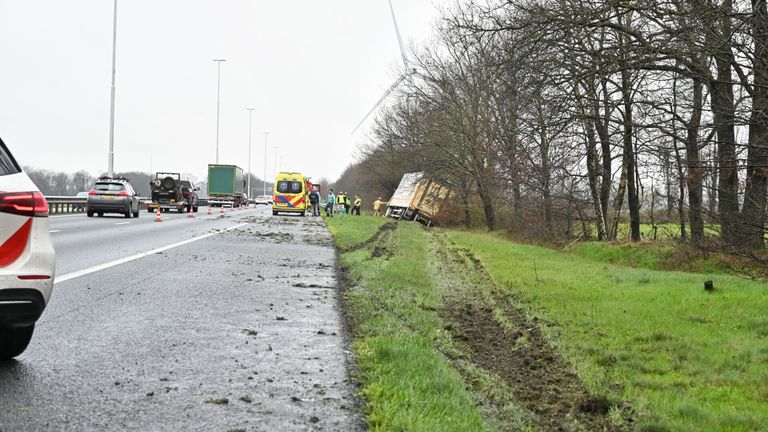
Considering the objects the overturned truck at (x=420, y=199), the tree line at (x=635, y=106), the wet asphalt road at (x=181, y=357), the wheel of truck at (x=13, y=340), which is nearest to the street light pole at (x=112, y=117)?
the overturned truck at (x=420, y=199)

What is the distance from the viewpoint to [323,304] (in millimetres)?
9742

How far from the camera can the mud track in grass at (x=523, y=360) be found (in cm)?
554

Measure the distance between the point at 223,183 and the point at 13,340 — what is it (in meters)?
61.8

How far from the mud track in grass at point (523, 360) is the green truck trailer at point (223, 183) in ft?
178

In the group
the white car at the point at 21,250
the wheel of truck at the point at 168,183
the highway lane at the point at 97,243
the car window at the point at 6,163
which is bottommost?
the highway lane at the point at 97,243

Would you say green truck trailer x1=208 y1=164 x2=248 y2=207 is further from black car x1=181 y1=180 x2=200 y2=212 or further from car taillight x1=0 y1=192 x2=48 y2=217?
car taillight x1=0 y1=192 x2=48 y2=217

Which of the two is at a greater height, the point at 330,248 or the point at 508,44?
the point at 508,44

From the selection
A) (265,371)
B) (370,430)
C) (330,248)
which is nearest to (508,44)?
(330,248)

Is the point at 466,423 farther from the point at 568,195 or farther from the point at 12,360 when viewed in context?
the point at 568,195

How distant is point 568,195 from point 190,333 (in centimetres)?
2161

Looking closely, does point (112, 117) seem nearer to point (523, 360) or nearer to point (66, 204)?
point (66, 204)

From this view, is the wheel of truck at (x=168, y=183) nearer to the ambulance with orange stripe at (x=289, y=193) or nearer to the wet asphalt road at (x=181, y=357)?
the ambulance with orange stripe at (x=289, y=193)

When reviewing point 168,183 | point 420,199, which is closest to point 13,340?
point 168,183

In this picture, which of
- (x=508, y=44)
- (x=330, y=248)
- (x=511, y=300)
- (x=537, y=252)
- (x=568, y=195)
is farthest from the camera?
(x=568, y=195)
